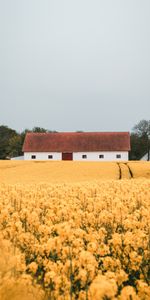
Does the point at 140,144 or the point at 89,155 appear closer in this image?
the point at 89,155

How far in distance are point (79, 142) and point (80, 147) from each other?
1321 millimetres

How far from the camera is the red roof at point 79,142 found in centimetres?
5553

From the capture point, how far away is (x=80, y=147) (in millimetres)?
56156

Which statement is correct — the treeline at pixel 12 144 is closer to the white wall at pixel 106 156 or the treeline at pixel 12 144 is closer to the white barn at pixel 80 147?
the white barn at pixel 80 147

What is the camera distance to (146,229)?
5.99m

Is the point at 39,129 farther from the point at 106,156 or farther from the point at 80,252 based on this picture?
the point at 80,252

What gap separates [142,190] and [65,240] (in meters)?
6.00

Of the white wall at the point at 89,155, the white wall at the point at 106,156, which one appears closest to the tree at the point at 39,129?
the white wall at the point at 89,155

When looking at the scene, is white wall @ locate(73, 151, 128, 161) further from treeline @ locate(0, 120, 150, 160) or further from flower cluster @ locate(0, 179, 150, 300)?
flower cluster @ locate(0, 179, 150, 300)

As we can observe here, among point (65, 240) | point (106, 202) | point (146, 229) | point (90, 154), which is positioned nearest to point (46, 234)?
point (65, 240)

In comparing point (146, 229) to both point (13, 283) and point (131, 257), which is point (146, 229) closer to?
point (131, 257)

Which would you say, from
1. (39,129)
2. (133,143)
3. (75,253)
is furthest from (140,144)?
(75,253)

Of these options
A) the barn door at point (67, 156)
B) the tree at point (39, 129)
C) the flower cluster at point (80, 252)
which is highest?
the tree at point (39, 129)

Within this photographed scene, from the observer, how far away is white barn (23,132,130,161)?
54.9m
